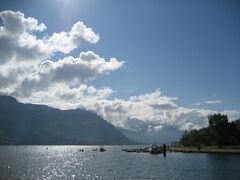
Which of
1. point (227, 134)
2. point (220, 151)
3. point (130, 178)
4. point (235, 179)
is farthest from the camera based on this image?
point (227, 134)

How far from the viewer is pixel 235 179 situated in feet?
250

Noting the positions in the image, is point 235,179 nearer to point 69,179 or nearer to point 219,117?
point 69,179

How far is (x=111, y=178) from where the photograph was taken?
81875mm

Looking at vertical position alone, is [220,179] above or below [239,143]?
below

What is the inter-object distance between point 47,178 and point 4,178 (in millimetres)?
10023

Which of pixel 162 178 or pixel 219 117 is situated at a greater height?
pixel 219 117

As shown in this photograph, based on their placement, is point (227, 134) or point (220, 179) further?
point (227, 134)

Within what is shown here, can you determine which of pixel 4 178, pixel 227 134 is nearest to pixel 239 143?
pixel 227 134

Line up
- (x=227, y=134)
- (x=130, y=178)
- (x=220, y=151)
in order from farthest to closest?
1. (x=227, y=134)
2. (x=220, y=151)
3. (x=130, y=178)

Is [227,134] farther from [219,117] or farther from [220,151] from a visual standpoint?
[220,151]

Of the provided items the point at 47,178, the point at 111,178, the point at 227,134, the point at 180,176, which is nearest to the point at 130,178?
the point at 111,178

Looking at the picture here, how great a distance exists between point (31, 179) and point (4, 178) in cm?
591

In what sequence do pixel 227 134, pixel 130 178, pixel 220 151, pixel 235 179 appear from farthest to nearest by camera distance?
pixel 227 134
pixel 220 151
pixel 130 178
pixel 235 179

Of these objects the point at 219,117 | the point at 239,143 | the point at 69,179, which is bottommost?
the point at 69,179
